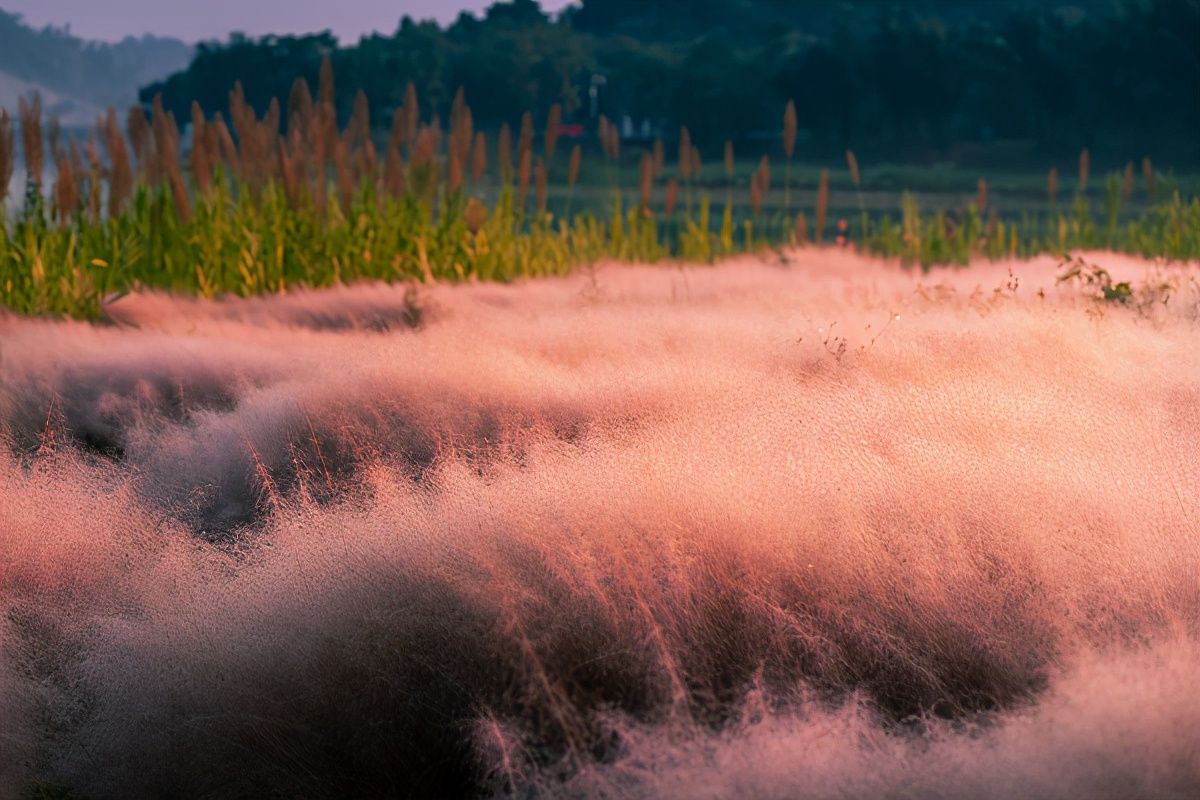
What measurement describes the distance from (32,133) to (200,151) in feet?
3.05

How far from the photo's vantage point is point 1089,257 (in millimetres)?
7922

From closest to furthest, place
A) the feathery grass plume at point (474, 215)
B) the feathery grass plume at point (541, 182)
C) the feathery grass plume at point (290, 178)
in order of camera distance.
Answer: the feathery grass plume at point (290, 178) < the feathery grass plume at point (474, 215) < the feathery grass plume at point (541, 182)

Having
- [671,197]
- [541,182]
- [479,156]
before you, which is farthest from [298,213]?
[671,197]

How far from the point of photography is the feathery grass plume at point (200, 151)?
7.03m

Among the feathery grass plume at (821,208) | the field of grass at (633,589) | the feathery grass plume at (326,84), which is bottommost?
the field of grass at (633,589)

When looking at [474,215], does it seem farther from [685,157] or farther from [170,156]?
[685,157]

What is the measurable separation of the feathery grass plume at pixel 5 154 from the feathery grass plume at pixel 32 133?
139mm

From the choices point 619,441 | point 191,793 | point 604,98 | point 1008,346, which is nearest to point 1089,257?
point 1008,346

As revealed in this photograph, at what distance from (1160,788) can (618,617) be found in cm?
98

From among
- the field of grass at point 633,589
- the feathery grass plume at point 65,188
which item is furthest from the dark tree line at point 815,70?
the field of grass at point 633,589

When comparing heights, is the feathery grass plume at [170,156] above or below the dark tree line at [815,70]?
below

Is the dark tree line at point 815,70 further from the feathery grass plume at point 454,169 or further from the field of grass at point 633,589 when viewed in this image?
the field of grass at point 633,589

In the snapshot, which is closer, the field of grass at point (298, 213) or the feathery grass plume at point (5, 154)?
the feathery grass plume at point (5, 154)

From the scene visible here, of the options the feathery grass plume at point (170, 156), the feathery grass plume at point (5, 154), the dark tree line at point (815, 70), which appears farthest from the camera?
the dark tree line at point (815, 70)
